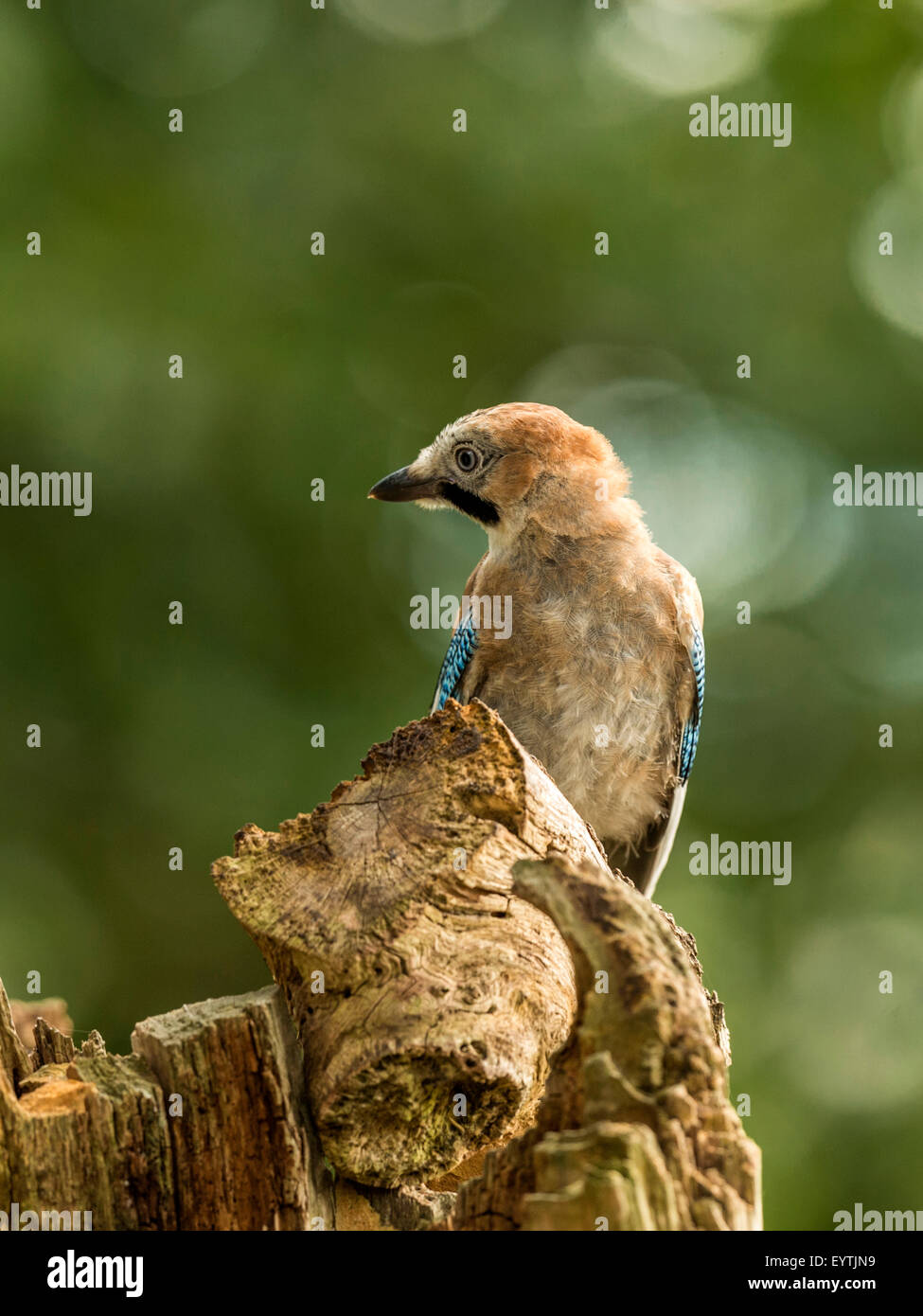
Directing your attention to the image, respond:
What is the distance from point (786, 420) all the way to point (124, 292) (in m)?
4.53

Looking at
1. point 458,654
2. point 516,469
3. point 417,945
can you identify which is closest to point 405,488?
point 516,469

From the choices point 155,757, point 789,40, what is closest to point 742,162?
point 789,40

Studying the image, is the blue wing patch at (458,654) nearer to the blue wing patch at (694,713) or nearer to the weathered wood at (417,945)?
the blue wing patch at (694,713)

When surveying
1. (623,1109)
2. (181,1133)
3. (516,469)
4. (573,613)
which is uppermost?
(516,469)

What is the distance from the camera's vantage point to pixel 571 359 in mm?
8484

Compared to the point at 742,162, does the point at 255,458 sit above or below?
below

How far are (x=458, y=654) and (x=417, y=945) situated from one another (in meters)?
3.04

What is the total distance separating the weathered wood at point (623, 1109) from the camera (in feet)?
6.89

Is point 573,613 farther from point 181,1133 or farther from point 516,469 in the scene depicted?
point 181,1133

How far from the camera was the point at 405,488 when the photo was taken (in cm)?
577

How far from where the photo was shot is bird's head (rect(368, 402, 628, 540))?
5.50m

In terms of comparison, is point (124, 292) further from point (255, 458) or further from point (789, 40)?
point (789, 40)

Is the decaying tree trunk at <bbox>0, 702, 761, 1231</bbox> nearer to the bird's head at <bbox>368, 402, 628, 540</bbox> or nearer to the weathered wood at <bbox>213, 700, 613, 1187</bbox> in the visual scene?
the weathered wood at <bbox>213, 700, 613, 1187</bbox>

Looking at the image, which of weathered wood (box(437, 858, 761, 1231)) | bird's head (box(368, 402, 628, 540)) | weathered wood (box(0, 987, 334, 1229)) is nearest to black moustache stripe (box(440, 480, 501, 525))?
bird's head (box(368, 402, 628, 540))
